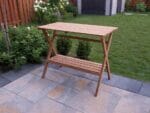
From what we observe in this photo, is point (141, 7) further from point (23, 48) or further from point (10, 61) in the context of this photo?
point (10, 61)

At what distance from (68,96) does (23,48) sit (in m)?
1.26

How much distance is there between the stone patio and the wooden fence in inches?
126

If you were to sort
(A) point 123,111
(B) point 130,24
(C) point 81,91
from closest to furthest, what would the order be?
(A) point 123,111 → (C) point 81,91 → (B) point 130,24

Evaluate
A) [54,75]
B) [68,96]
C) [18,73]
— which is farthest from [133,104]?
[18,73]

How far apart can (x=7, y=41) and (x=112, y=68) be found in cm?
177

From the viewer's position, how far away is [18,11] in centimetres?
557

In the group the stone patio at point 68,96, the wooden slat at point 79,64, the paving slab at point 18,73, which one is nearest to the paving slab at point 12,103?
the stone patio at point 68,96

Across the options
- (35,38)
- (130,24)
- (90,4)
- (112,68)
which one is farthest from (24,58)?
(90,4)

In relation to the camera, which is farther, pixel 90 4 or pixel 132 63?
pixel 90 4

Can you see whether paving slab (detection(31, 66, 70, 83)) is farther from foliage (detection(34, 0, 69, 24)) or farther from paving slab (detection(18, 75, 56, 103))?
foliage (detection(34, 0, 69, 24))

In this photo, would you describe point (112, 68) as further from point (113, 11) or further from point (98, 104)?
point (113, 11)

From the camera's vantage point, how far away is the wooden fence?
5.25 meters

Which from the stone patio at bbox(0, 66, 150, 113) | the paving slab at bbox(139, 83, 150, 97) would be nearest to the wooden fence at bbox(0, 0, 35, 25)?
the stone patio at bbox(0, 66, 150, 113)

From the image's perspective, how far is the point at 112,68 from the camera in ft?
9.47
